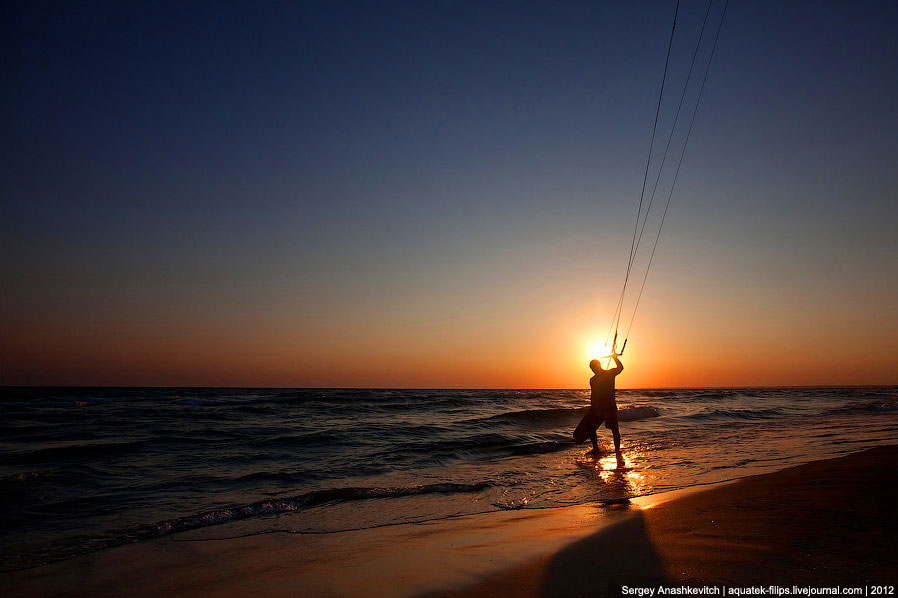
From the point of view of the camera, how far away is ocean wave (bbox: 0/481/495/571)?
5211mm

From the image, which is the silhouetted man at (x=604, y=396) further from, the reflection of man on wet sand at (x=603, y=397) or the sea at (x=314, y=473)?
the sea at (x=314, y=473)

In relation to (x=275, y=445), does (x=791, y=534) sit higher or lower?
higher

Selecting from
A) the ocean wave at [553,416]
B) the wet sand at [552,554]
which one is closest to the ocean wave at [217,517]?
the wet sand at [552,554]

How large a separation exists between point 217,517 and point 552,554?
4647 millimetres

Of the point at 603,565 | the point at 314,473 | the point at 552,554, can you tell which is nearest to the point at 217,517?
the point at 314,473

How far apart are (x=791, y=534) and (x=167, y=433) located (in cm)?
1602

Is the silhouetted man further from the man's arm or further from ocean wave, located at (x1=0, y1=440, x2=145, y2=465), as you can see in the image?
ocean wave, located at (x1=0, y1=440, x2=145, y2=465)

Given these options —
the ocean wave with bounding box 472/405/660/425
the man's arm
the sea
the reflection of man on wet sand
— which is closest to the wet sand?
the sea

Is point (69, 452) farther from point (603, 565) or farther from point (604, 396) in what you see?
point (603, 565)

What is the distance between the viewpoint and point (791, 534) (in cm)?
398

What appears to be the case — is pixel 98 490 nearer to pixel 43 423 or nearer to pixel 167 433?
pixel 167 433

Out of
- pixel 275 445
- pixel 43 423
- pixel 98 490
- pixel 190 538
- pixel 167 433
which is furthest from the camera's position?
pixel 43 423

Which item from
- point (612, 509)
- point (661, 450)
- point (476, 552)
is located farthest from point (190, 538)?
point (661, 450)

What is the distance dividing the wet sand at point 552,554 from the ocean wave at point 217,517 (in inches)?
12.9
